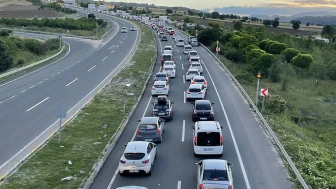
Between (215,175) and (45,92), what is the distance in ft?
81.6

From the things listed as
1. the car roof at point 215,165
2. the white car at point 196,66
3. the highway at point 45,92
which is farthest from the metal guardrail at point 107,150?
the white car at point 196,66

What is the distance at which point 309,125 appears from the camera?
34375 mm

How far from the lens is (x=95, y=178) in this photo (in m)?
18.8

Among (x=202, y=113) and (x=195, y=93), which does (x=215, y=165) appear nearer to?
(x=202, y=113)

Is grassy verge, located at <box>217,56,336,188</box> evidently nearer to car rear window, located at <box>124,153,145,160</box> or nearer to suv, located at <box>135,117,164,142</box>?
car rear window, located at <box>124,153,145,160</box>

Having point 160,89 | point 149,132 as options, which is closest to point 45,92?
point 160,89

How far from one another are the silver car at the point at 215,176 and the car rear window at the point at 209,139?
3.86 m

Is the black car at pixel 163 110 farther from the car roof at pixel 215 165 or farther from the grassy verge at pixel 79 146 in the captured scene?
the car roof at pixel 215 165

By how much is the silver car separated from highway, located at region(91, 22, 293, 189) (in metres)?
1.35

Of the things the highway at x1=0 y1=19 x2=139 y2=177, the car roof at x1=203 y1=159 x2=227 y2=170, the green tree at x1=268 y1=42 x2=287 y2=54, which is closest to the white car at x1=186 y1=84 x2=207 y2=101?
the highway at x1=0 y1=19 x2=139 y2=177

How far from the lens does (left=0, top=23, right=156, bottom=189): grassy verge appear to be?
59.6 ft

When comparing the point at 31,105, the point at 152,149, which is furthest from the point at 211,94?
the point at 152,149

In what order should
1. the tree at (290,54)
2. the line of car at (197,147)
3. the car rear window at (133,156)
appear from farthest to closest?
the tree at (290,54), the car rear window at (133,156), the line of car at (197,147)

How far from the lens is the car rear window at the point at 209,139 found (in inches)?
835
